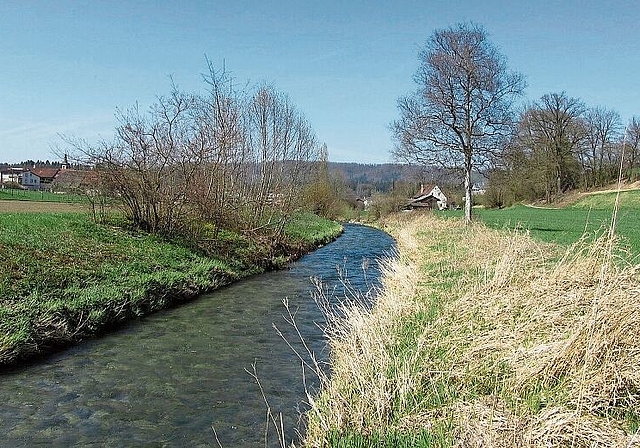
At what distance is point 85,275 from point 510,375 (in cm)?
1092

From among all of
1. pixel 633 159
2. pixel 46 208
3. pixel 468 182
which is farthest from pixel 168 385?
pixel 633 159

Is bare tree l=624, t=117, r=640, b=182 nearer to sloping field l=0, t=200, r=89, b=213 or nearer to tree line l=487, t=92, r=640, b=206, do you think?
tree line l=487, t=92, r=640, b=206

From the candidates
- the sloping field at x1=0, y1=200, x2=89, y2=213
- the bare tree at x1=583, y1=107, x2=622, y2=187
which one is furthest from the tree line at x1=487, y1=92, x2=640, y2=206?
the sloping field at x1=0, y1=200, x2=89, y2=213

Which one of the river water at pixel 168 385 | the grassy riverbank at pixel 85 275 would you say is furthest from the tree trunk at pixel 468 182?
the river water at pixel 168 385

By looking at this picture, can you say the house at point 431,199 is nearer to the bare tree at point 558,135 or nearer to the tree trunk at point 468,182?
the bare tree at point 558,135

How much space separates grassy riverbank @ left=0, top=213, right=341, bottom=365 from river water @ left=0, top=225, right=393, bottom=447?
0.52 m

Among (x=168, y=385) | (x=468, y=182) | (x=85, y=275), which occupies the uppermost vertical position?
(x=468, y=182)

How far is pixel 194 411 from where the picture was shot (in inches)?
287

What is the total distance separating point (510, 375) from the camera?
5.79 metres

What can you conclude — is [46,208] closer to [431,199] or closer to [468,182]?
[468,182]

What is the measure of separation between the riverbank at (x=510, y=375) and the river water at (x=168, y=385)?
1259 mm

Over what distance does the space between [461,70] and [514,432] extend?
2499cm

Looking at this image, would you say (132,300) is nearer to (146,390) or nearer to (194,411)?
(146,390)

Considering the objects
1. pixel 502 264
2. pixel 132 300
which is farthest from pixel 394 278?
pixel 132 300
